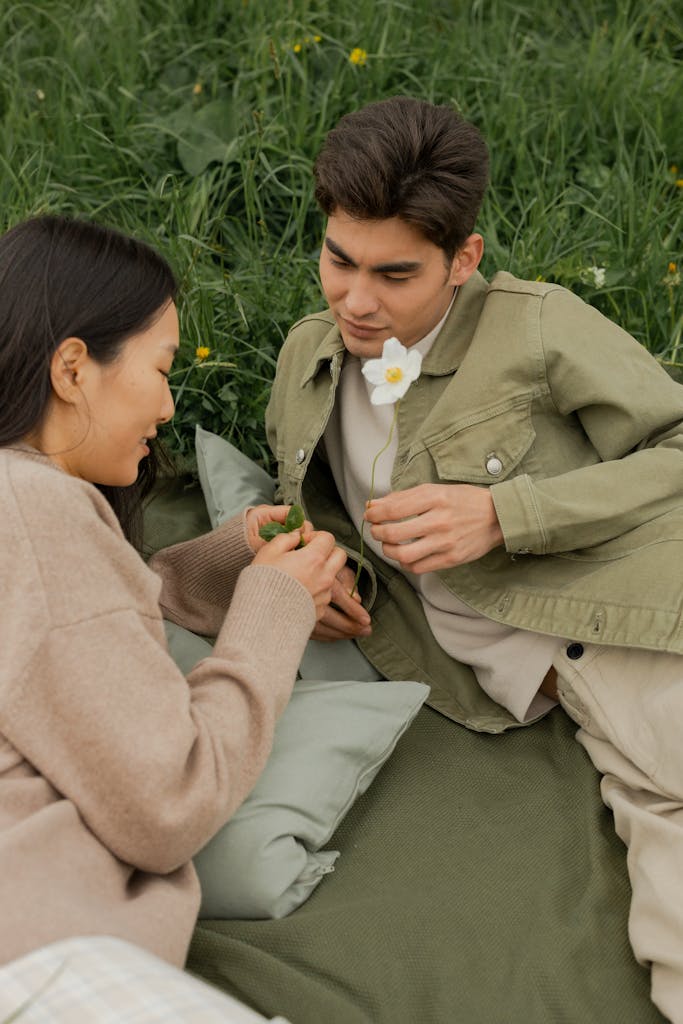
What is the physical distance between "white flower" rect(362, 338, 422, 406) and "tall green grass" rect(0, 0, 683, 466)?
3.92 feet

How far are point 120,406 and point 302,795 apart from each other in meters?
0.71

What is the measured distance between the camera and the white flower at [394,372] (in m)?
1.91

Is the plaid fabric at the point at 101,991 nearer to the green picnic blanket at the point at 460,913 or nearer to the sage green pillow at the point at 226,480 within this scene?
the green picnic blanket at the point at 460,913

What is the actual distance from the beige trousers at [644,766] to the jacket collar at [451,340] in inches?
24.6

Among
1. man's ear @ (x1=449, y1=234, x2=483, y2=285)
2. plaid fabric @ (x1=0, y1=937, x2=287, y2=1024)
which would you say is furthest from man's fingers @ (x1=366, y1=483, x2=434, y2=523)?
plaid fabric @ (x1=0, y1=937, x2=287, y2=1024)

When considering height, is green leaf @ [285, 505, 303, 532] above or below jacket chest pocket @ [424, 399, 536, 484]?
below

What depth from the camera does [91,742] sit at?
1.57 m

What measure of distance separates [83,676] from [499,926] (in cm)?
84

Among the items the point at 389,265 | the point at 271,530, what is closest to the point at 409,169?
the point at 389,265

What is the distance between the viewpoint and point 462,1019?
176 cm

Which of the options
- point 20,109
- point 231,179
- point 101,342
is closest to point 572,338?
point 101,342

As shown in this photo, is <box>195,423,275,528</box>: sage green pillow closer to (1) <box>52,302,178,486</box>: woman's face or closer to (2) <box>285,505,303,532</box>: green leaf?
(2) <box>285,505,303,532</box>: green leaf

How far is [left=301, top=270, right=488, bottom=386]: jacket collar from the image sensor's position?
242cm

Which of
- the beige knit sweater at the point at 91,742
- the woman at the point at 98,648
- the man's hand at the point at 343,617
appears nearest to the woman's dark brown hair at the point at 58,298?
the woman at the point at 98,648
